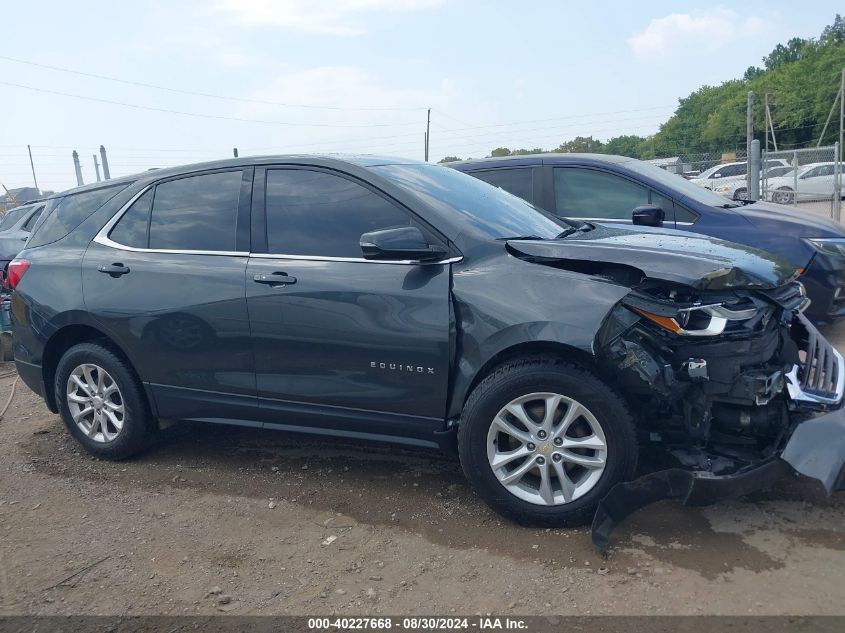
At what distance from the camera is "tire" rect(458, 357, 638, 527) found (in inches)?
127

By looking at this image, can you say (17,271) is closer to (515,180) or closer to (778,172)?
(515,180)

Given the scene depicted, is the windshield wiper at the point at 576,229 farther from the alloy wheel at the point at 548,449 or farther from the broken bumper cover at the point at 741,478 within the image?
the broken bumper cover at the point at 741,478

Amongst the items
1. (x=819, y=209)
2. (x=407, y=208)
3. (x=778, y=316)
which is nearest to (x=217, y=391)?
(x=407, y=208)

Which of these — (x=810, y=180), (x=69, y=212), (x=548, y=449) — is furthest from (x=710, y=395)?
(x=810, y=180)

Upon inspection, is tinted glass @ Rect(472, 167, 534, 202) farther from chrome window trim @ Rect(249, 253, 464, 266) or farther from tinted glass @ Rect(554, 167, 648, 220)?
chrome window trim @ Rect(249, 253, 464, 266)

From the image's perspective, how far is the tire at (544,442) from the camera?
10.6ft

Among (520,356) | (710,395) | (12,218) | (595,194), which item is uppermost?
(595,194)

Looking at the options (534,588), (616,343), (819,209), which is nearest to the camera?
(534,588)

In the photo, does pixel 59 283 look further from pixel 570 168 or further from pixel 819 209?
pixel 819 209

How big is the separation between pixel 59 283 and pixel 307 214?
6.02ft

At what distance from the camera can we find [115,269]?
4.46 meters

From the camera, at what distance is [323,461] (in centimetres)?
443

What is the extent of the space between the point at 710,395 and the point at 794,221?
12.0 ft

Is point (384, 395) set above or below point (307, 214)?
below
